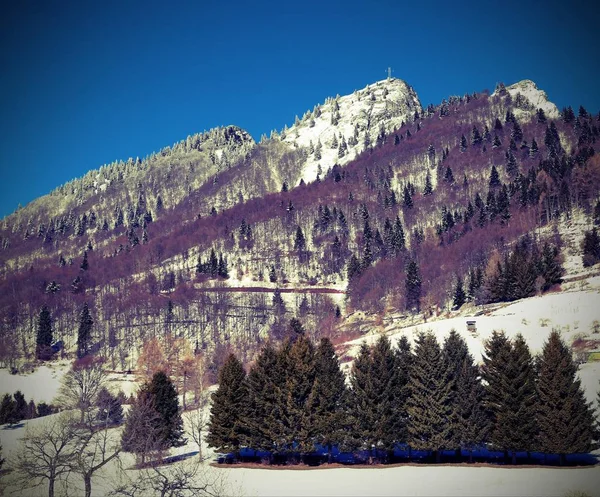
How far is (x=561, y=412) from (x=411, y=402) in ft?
41.9

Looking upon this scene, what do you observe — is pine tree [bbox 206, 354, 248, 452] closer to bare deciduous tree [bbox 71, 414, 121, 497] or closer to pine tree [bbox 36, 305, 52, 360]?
bare deciduous tree [bbox 71, 414, 121, 497]

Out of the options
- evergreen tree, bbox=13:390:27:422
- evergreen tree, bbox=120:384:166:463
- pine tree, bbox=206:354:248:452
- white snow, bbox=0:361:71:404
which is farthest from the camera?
white snow, bbox=0:361:71:404

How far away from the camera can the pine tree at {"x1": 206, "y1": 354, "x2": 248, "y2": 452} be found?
56.0 m

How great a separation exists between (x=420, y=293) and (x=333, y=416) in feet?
345

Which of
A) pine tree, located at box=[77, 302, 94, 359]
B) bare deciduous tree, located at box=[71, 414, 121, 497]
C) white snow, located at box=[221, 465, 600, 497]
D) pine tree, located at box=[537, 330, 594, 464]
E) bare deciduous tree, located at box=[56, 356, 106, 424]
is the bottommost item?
white snow, located at box=[221, 465, 600, 497]

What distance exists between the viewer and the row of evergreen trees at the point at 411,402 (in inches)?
1923

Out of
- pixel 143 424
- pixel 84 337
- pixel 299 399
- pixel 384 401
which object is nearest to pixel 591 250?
pixel 384 401

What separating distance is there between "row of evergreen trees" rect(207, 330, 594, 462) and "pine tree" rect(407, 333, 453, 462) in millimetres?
93

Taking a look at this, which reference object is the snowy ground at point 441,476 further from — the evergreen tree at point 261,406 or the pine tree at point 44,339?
the pine tree at point 44,339

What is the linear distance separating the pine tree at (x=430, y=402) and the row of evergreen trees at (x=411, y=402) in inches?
3.7

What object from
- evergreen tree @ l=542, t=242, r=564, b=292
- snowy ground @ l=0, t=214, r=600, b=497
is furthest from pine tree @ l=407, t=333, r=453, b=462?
evergreen tree @ l=542, t=242, r=564, b=292

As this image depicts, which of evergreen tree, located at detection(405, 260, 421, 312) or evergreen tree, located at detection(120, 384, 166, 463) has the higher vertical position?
evergreen tree, located at detection(405, 260, 421, 312)

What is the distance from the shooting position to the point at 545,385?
163ft

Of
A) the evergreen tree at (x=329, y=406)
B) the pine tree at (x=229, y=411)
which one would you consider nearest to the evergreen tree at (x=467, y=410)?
the evergreen tree at (x=329, y=406)
